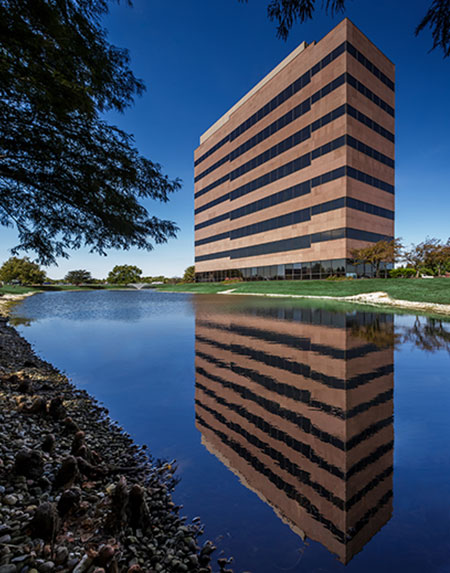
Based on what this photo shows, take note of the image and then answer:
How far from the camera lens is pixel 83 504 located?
259cm

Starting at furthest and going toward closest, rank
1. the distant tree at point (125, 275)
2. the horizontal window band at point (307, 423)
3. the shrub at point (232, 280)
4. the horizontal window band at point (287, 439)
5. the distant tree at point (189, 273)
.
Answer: the distant tree at point (125, 275)
the distant tree at point (189, 273)
the shrub at point (232, 280)
the horizontal window band at point (307, 423)
the horizontal window band at point (287, 439)

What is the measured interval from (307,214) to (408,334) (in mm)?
35343

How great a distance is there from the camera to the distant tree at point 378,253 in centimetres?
3766

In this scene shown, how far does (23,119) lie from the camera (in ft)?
20.3

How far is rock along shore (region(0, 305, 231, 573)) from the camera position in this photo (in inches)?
78.4

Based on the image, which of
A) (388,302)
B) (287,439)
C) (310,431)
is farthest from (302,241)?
(287,439)

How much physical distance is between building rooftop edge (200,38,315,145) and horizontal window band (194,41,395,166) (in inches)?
201

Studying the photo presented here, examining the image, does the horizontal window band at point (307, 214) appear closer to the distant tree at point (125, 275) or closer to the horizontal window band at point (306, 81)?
the horizontal window band at point (306, 81)

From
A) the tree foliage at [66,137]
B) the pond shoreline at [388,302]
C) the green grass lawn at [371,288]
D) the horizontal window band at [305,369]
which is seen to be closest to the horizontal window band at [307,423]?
the horizontal window band at [305,369]

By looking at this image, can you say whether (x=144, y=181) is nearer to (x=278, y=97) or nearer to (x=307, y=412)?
(x=307, y=412)

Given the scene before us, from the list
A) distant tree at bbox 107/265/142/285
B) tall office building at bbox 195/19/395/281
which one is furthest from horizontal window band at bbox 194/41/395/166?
distant tree at bbox 107/265/142/285

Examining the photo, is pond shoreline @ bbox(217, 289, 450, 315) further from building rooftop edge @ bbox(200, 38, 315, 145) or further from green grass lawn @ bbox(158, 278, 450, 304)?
building rooftop edge @ bbox(200, 38, 315, 145)

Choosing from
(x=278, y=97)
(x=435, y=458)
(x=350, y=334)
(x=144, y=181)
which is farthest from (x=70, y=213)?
(x=278, y=97)

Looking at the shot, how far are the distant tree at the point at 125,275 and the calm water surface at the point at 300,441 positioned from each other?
11581 centimetres
